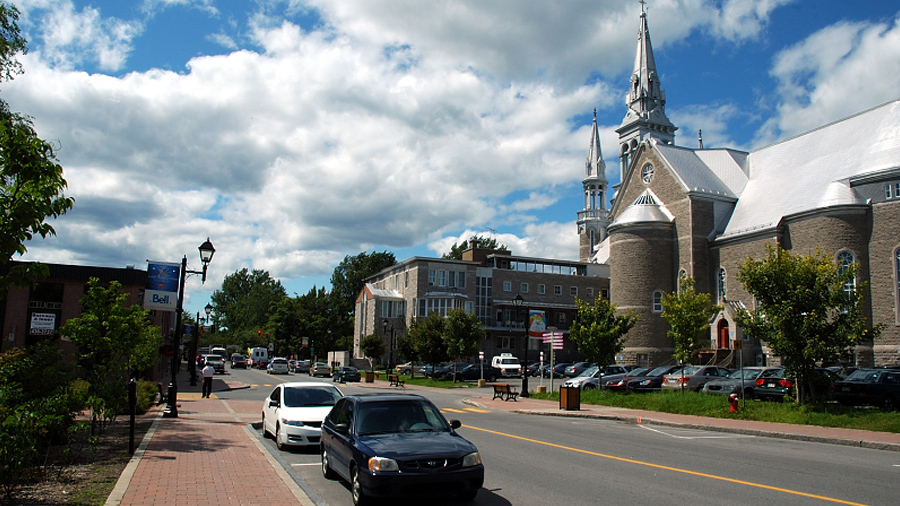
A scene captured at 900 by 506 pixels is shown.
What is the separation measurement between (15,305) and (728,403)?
110 ft

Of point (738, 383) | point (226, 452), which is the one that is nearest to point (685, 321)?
point (738, 383)

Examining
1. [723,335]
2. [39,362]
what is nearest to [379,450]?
[39,362]

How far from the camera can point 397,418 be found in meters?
8.99

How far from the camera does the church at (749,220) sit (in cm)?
4097

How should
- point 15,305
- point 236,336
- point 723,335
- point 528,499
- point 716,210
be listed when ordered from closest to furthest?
point 528,499
point 15,305
point 723,335
point 716,210
point 236,336

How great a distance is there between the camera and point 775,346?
20734 mm

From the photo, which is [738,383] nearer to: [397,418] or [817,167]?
[397,418]

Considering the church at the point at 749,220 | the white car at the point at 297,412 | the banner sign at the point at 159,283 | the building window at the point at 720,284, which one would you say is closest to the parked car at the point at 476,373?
the church at the point at 749,220

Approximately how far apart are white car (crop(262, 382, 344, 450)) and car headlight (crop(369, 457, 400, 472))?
16.3 ft

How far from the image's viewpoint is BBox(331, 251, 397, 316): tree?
10856 centimetres

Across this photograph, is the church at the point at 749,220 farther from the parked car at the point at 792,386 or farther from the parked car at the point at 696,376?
the parked car at the point at 792,386

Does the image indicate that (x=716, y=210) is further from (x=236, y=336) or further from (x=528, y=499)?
(x=236, y=336)

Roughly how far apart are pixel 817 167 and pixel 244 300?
395 ft

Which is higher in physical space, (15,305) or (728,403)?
(15,305)
